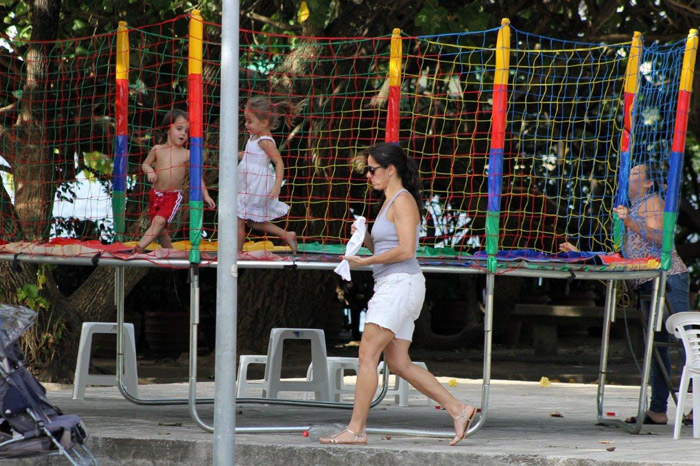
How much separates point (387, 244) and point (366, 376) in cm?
82

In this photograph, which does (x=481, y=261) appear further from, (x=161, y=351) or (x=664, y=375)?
(x=161, y=351)

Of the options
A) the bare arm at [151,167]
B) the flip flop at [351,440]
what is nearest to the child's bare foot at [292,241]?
the bare arm at [151,167]

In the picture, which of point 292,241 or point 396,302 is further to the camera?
point 292,241

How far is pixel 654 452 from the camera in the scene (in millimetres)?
6387

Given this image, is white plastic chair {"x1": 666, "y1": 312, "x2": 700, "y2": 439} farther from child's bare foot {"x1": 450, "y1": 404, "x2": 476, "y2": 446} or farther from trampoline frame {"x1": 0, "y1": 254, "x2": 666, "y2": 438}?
child's bare foot {"x1": 450, "y1": 404, "x2": 476, "y2": 446}

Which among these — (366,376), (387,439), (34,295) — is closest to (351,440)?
(366,376)

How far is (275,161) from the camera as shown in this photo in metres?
8.04

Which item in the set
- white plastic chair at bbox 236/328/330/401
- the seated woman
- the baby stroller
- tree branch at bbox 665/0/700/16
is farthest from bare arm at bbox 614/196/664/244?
tree branch at bbox 665/0/700/16

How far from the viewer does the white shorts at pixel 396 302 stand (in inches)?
261

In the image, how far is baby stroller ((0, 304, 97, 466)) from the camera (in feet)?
18.9

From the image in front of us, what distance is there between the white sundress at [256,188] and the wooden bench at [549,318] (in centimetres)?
834

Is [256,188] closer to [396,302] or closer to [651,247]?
[396,302]

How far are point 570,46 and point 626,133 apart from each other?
5805 millimetres

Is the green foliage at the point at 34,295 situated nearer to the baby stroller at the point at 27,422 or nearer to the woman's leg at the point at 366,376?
the baby stroller at the point at 27,422
